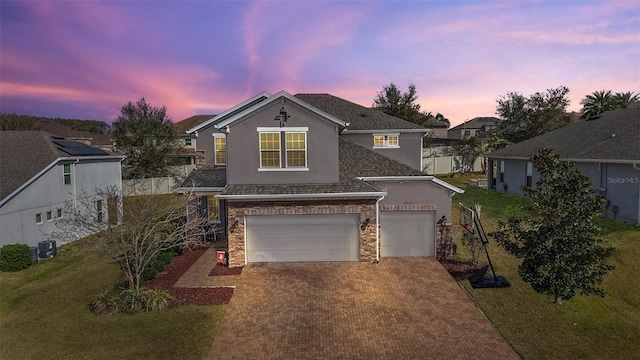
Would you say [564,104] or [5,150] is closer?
[5,150]

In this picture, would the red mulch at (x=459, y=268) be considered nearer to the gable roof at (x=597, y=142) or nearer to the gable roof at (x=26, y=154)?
the gable roof at (x=597, y=142)

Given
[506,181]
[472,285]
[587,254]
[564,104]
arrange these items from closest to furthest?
[587,254] → [472,285] → [506,181] → [564,104]

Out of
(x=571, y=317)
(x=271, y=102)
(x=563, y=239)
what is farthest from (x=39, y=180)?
(x=571, y=317)

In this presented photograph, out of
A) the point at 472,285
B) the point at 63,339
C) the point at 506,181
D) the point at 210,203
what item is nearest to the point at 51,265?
the point at 210,203

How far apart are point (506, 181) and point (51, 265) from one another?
3337cm

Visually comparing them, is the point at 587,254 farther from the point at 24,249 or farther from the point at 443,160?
the point at 443,160

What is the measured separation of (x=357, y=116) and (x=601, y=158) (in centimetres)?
1457

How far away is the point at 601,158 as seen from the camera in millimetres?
20516

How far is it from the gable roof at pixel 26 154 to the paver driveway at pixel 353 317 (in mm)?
13812

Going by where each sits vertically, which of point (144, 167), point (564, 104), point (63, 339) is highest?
point (564, 104)

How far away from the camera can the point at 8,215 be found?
17.3m

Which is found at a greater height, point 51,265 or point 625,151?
point 625,151

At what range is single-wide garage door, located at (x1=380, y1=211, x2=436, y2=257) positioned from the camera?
53.5 ft

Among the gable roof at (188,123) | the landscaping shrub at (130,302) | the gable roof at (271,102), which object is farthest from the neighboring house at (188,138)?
the landscaping shrub at (130,302)
